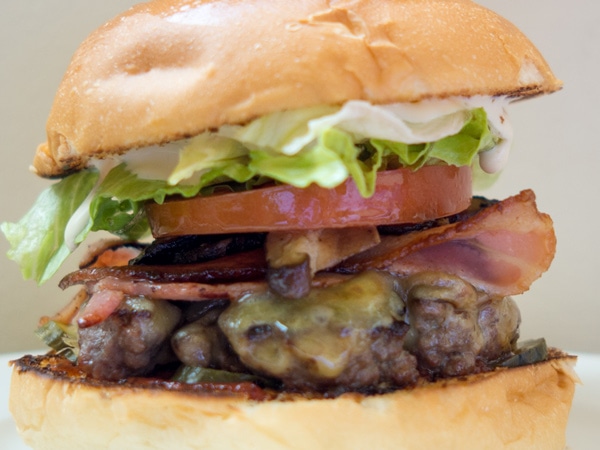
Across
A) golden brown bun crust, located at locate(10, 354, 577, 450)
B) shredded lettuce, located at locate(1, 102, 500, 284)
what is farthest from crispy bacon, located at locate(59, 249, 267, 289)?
golden brown bun crust, located at locate(10, 354, 577, 450)

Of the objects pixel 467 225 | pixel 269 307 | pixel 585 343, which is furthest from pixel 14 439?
pixel 585 343

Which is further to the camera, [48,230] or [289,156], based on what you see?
[48,230]

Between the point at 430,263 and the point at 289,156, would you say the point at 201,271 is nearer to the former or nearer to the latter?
the point at 289,156

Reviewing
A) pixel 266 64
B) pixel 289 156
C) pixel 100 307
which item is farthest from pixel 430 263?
pixel 100 307

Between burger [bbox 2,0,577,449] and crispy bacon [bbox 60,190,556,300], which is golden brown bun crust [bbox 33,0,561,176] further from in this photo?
crispy bacon [bbox 60,190,556,300]

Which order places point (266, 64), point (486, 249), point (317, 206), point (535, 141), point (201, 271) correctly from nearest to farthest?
point (266, 64) < point (317, 206) < point (201, 271) < point (486, 249) < point (535, 141)

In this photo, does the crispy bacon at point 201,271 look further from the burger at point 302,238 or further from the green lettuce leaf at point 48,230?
the green lettuce leaf at point 48,230
